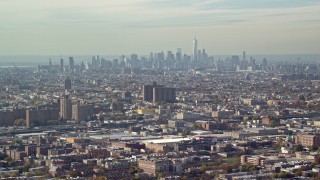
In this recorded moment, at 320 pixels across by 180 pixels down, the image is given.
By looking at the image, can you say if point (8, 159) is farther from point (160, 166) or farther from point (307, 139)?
point (307, 139)

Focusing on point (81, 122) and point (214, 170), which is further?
point (81, 122)

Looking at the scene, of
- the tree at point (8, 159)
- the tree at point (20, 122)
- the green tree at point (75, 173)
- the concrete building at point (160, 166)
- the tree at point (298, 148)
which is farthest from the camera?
the tree at point (20, 122)

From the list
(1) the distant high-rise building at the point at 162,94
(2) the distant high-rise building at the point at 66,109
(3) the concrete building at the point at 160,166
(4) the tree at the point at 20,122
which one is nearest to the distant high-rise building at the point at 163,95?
(1) the distant high-rise building at the point at 162,94

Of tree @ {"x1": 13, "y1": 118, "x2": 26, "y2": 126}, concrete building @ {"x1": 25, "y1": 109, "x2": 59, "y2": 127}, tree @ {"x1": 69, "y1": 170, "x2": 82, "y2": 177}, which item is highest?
tree @ {"x1": 69, "y1": 170, "x2": 82, "y2": 177}

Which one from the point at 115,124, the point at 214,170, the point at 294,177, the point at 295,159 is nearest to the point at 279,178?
the point at 294,177

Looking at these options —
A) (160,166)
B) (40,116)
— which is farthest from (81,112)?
(160,166)

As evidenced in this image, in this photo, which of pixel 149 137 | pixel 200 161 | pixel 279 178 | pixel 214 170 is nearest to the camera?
pixel 279 178

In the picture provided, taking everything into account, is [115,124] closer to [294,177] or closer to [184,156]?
[184,156]

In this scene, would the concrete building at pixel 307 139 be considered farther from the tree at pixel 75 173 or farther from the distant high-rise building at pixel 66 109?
the distant high-rise building at pixel 66 109

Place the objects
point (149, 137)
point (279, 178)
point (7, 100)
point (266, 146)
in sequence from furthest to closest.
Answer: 1. point (7, 100)
2. point (149, 137)
3. point (266, 146)
4. point (279, 178)

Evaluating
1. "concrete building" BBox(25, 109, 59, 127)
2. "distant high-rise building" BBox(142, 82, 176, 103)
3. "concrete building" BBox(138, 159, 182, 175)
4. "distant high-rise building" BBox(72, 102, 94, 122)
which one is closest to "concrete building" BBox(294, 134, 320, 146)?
"concrete building" BBox(138, 159, 182, 175)

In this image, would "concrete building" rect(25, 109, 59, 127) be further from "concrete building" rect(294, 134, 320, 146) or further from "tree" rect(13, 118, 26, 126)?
"concrete building" rect(294, 134, 320, 146)
